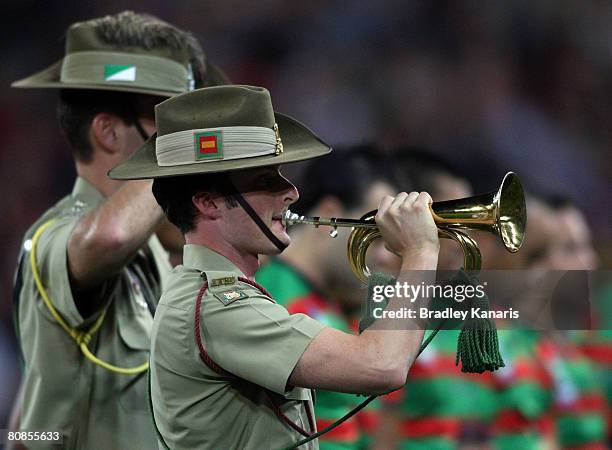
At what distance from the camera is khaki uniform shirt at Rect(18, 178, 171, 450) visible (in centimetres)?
324

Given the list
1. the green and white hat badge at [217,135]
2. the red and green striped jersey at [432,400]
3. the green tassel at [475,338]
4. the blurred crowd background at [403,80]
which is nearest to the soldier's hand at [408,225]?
the green tassel at [475,338]

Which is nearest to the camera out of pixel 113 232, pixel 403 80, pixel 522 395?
pixel 113 232

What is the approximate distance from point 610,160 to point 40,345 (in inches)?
169

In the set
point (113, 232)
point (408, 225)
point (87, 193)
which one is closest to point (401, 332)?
point (408, 225)

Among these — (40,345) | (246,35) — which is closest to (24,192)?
(246,35)

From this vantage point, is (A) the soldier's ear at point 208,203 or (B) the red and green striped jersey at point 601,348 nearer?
(A) the soldier's ear at point 208,203

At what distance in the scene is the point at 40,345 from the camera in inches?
128

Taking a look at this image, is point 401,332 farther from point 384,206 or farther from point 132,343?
point 132,343

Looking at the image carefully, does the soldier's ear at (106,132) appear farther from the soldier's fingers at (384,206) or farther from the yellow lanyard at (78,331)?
the soldier's fingers at (384,206)

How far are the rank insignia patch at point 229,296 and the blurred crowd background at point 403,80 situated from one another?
339cm

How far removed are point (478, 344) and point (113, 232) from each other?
1163mm

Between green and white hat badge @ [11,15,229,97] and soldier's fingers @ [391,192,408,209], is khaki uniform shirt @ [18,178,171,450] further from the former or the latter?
soldier's fingers @ [391,192,408,209]

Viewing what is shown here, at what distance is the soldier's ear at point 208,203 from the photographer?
244 cm

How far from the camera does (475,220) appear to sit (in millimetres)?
2400
